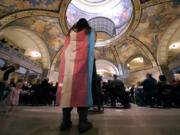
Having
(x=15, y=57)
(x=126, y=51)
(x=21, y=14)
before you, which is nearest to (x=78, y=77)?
(x=21, y=14)

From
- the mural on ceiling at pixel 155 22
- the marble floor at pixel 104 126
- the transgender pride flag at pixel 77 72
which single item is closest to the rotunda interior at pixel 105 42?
the mural on ceiling at pixel 155 22

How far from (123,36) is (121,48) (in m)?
1.79

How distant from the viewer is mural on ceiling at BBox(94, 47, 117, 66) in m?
12.0

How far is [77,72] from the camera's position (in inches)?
46.6

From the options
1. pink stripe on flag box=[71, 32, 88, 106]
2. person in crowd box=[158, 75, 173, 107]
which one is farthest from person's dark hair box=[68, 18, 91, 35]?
person in crowd box=[158, 75, 173, 107]

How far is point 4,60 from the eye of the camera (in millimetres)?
8039

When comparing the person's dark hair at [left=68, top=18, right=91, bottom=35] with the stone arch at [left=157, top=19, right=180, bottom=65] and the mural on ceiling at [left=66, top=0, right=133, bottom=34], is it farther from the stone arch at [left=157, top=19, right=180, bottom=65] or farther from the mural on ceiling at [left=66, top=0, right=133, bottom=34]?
the mural on ceiling at [left=66, top=0, right=133, bottom=34]

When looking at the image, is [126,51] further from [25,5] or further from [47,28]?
[25,5]

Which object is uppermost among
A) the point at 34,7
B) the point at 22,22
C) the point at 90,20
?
the point at 90,20

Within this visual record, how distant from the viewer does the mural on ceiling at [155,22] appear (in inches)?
265

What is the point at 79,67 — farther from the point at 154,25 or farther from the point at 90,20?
the point at 90,20

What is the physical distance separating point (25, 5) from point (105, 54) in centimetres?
963

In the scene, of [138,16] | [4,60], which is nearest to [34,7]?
[4,60]

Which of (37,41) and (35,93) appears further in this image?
(37,41)
